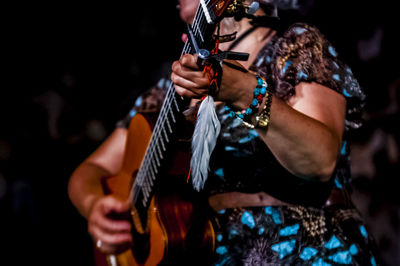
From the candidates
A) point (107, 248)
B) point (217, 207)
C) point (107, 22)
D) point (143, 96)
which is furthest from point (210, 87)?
point (107, 22)

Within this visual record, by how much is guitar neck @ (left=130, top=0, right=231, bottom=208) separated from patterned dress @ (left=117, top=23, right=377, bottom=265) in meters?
0.12

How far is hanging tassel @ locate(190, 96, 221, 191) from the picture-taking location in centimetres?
46

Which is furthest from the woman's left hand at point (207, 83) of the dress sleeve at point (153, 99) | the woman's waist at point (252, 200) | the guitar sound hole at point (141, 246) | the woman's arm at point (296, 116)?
the dress sleeve at point (153, 99)

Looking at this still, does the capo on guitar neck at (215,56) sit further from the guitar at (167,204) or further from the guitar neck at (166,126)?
the guitar at (167,204)

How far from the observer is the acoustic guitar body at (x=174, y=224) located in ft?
2.31

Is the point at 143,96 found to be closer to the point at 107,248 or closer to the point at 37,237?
the point at 107,248

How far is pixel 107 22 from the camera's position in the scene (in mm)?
1513

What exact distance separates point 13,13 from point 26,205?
0.84 m

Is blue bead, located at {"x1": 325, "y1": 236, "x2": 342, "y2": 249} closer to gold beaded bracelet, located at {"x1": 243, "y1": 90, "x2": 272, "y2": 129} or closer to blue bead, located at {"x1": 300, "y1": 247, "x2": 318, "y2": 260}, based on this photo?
blue bead, located at {"x1": 300, "y1": 247, "x2": 318, "y2": 260}

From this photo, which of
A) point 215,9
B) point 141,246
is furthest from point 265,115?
point 141,246

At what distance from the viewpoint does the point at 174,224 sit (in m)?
0.72

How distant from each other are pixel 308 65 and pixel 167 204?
43 centimetres

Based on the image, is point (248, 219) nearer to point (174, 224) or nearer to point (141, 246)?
point (174, 224)

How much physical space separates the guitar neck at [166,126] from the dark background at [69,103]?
2.59ft
